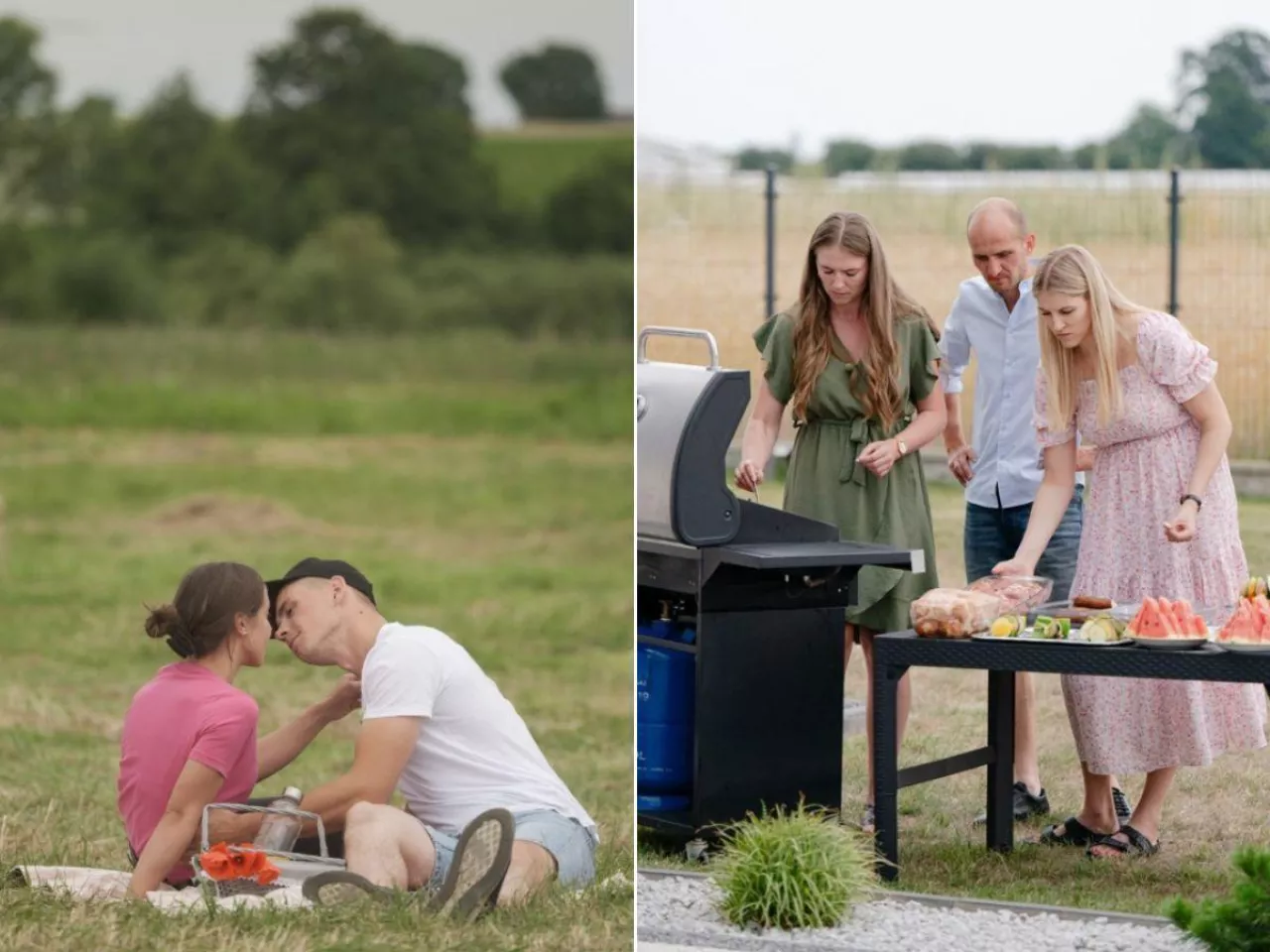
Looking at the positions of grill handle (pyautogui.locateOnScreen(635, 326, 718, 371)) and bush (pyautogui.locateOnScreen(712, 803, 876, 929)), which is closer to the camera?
bush (pyautogui.locateOnScreen(712, 803, 876, 929))

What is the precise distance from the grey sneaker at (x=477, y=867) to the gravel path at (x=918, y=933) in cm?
27

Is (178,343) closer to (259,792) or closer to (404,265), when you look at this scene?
(404,265)

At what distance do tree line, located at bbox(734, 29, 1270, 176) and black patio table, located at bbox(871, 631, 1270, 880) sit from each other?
37.7ft

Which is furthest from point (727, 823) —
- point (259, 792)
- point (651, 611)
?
point (259, 792)

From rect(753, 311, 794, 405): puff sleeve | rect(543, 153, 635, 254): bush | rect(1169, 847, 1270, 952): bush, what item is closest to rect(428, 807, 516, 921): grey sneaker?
rect(1169, 847, 1270, 952): bush

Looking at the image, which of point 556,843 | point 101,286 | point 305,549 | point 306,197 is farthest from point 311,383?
point 556,843

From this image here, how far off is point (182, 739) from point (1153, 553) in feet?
6.73

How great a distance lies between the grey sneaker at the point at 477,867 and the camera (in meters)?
3.55

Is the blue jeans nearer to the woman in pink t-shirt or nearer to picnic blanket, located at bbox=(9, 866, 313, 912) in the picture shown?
the woman in pink t-shirt

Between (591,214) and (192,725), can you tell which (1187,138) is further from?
(192,725)

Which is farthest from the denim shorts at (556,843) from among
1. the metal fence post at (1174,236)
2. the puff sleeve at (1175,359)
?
the metal fence post at (1174,236)

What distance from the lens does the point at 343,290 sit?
66.0ft

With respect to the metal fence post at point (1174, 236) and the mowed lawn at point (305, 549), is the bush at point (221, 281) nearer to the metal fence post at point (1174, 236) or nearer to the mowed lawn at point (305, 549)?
the mowed lawn at point (305, 549)

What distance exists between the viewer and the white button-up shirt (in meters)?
4.47
